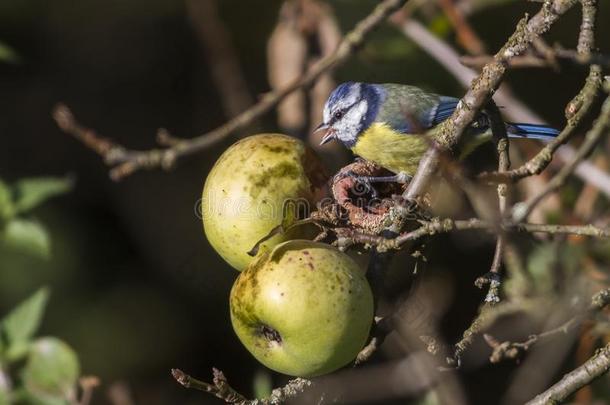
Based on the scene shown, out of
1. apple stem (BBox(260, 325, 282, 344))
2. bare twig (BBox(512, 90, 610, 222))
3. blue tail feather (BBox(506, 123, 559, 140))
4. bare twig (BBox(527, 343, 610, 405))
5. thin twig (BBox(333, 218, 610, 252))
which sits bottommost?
blue tail feather (BBox(506, 123, 559, 140))

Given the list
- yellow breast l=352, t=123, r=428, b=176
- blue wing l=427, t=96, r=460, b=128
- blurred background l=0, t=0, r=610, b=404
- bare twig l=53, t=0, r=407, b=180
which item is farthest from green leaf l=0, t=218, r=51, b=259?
blue wing l=427, t=96, r=460, b=128

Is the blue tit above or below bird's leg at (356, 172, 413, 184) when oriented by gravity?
below

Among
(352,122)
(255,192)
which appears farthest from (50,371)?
(352,122)

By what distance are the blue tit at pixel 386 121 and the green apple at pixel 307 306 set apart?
1.08 meters

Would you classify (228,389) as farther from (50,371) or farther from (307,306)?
(50,371)

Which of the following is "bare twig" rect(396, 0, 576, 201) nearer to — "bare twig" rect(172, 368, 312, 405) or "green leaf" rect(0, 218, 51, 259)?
"bare twig" rect(172, 368, 312, 405)

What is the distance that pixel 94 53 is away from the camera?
402 centimetres

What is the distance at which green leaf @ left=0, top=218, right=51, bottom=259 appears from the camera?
2.61 metres

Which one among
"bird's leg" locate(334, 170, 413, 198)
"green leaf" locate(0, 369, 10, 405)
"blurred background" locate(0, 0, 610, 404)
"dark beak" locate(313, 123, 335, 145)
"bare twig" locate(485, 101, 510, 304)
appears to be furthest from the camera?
"blurred background" locate(0, 0, 610, 404)

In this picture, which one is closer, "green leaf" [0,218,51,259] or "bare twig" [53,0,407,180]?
"bare twig" [53,0,407,180]

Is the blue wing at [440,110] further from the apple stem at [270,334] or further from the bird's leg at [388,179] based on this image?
the apple stem at [270,334]

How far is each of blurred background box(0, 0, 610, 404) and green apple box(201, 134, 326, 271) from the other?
54.2 inches

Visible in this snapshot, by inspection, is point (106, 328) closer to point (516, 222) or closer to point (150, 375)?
point (150, 375)

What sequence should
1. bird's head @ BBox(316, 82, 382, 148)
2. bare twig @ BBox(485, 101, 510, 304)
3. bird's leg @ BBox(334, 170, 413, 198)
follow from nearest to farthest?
bare twig @ BBox(485, 101, 510, 304)
bird's leg @ BBox(334, 170, 413, 198)
bird's head @ BBox(316, 82, 382, 148)
